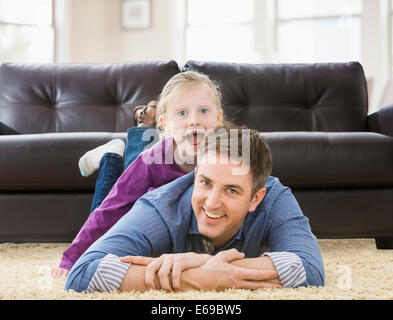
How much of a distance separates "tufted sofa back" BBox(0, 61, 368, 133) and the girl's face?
0.86 m

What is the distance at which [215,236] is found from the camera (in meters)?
0.96

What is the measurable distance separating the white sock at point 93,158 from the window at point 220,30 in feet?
10.2

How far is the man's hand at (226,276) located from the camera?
2.87 ft

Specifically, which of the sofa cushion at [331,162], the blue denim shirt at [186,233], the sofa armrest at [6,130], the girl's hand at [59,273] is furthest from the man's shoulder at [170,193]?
the sofa armrest at [6,130]

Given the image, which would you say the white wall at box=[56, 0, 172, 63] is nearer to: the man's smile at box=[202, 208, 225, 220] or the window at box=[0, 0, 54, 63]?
the window at box=[0, 0, 54, 63]

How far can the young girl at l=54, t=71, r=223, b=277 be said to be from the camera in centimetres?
119

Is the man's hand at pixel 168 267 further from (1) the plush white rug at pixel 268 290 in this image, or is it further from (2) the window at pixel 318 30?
(2) the window at pixel 318 30

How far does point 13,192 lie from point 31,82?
2.58 feet

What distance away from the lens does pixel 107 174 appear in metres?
1.38

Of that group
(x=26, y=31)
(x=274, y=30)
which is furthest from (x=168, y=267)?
(x=26, y=31)

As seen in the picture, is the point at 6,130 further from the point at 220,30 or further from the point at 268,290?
the point at 220,30

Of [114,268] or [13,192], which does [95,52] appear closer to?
[13,192]

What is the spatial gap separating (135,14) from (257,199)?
399cm

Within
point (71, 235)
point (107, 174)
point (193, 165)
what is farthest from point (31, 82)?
point (193, 165)
